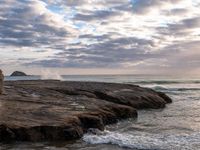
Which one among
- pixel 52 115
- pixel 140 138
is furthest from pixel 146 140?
pixel 52 115

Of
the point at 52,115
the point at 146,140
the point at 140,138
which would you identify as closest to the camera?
the point at 146,140

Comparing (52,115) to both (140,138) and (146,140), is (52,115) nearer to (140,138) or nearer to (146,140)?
(140,138)

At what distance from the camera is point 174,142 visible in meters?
15.7

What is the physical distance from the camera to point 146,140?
16.0 metres

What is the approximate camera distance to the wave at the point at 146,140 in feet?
48.7

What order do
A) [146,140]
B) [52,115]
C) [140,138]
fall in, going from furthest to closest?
[52,115], [140,138], [146,140]

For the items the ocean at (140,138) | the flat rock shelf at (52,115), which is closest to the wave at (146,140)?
the ocean at (140,138)

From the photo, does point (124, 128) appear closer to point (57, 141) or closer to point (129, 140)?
point (129, 140)

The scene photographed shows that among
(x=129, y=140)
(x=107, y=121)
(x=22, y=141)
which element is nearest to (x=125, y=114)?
(x=107, y=121)

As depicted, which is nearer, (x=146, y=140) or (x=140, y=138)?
(x=146, y=140)

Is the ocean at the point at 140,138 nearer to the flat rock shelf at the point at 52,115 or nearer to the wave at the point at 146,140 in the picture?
the wave at the point at 146,140

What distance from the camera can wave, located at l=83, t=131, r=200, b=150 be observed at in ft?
48.7

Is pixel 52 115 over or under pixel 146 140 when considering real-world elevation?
over

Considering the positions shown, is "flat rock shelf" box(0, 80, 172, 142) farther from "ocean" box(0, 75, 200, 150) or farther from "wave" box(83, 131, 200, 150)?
"wave" box(83, 131, 200, 150)
